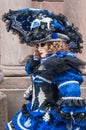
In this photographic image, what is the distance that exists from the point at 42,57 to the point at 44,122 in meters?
0.53

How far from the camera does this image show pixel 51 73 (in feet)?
12.6

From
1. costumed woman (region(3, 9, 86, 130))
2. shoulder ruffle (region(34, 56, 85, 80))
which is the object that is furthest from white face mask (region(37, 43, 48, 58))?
shoulder ruffle (region(34, 56, 85, 80))

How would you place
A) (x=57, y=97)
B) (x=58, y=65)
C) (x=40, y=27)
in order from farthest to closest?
(x=40, y=27) → (x=57, y=97) → (x=58, y=65)

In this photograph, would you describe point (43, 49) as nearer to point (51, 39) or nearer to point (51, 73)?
point (51, 39)

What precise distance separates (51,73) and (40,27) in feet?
1.43

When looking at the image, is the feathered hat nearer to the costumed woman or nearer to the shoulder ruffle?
the costumed woman

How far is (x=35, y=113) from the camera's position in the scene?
13.1 ft

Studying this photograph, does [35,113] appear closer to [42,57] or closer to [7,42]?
[42,57]

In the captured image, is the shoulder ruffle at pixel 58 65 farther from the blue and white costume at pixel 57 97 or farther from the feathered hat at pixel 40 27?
the feathered hat at pixel 40 27

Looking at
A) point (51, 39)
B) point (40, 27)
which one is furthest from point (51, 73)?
point (40, 27)

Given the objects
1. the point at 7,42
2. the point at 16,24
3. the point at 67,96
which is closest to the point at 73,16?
the point at 7,42

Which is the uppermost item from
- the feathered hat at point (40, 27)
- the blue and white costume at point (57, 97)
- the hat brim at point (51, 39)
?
the feathered hat at point (40, 27)

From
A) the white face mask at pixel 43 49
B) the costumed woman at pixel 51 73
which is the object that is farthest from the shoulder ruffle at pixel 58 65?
the white face mask at pixel 43 49

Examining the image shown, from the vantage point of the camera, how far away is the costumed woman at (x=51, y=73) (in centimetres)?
378
